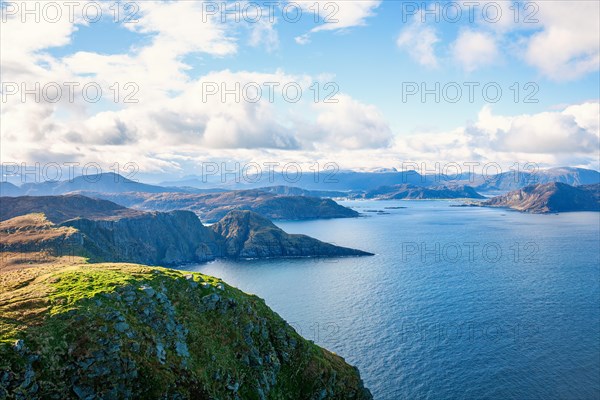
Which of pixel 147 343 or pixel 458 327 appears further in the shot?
pixel 458 327

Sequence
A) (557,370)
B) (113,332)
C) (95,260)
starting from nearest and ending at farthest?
1. (113,332)
2. (557,370)
3. (95,260)

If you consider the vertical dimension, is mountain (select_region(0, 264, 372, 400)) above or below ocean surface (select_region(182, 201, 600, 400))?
above

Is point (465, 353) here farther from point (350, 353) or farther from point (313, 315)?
point (313, 315)

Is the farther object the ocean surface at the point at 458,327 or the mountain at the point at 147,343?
the ocean surface at the point at 458,327

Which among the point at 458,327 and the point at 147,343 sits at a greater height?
the point at 147,343

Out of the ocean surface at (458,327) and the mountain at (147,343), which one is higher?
the mountain at (147,343)

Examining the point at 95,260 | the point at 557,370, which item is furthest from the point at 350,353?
the point at 95,260

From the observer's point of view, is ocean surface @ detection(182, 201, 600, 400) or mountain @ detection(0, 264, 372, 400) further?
ocean surface @ detection(182, 201, 600, 400)

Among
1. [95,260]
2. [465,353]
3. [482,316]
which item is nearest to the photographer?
[465,353]
